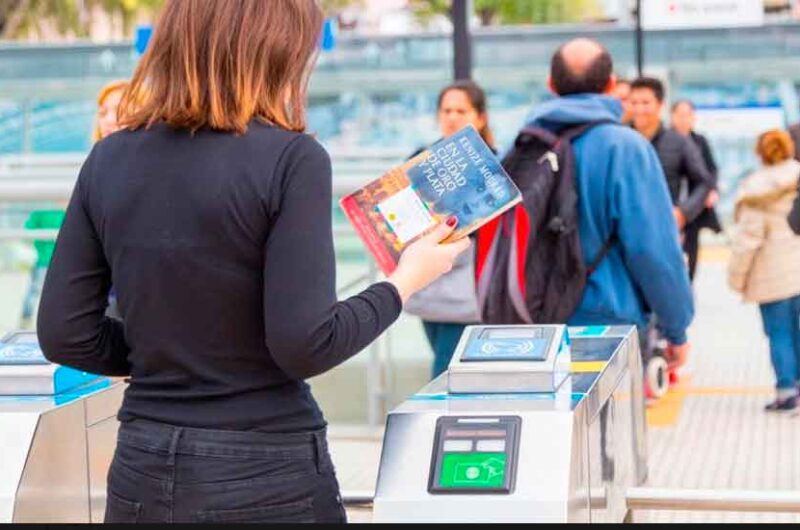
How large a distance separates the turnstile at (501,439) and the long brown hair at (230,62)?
604 millimetres

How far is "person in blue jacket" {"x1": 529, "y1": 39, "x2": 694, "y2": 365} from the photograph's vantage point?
477 centimetres

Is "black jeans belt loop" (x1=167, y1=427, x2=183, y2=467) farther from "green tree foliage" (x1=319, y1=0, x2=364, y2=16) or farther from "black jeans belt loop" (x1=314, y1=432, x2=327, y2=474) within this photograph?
"green tree foliage" (x1=319, y1=0, x2=364, y2=16)

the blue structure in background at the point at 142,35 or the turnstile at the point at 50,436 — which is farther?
the blue structure in background at the point at 142,35

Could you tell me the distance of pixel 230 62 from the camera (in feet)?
8.32

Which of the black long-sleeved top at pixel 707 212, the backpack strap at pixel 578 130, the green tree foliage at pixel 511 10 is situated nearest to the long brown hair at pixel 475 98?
the backpack strap at pixel 578 130

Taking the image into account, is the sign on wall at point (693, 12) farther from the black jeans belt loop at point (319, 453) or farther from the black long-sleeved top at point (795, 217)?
the black jeans belt loop at point (319, 453)

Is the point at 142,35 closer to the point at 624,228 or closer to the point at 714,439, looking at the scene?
the point at 714,439

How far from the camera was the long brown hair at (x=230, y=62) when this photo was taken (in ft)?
8.31

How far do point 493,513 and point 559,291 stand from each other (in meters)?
2.18

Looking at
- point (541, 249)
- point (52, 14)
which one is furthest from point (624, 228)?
point (52, 14)

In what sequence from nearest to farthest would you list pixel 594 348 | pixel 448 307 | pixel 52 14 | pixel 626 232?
pixel 594 348
pixel 626 232
pixel 448 307
pixel 52 14

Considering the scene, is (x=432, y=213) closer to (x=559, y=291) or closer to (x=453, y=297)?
(x=559, y=291)

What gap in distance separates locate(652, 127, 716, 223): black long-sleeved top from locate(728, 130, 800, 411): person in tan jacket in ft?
1.36

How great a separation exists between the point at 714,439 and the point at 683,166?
1805 mm
